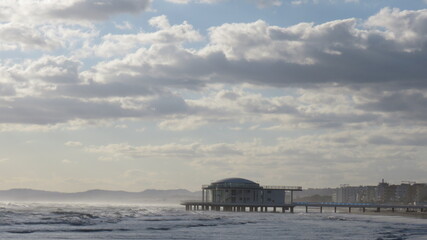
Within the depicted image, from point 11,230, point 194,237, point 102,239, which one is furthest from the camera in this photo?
point 11,230

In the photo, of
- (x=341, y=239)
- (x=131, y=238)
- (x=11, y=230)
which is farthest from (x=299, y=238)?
(x=11, y=230)

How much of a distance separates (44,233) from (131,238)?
8.52 m

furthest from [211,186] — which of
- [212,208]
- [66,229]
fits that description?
[66,229]

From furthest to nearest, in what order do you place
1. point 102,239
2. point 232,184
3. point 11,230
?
point 232,184
point 11,230
point 102,239

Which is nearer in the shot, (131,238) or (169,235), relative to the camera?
(131,238)

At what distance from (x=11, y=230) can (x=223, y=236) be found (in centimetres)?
1890

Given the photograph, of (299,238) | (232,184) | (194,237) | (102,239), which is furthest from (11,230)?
(232,184)

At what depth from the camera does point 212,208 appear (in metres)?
180

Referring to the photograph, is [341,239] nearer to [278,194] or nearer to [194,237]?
[194,237]

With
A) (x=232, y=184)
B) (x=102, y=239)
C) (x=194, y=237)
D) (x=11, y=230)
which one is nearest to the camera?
(x=102, y=239)

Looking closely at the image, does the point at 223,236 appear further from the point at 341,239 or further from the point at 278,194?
the point at 278,194

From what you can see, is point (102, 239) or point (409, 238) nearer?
point (102, 239)

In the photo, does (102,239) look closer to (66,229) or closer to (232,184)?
(66,229)

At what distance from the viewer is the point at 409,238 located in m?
56.7
